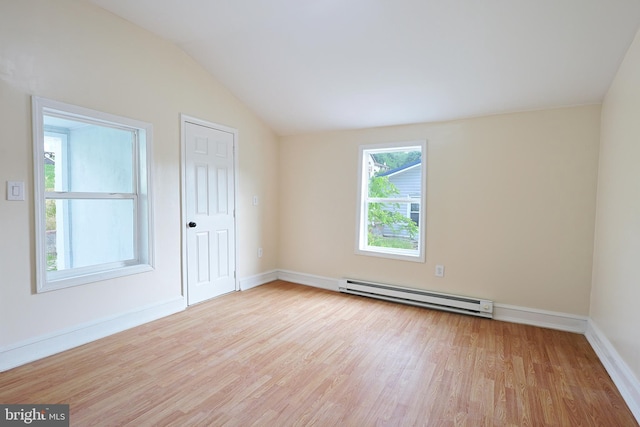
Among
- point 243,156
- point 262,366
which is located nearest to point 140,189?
point 243,156

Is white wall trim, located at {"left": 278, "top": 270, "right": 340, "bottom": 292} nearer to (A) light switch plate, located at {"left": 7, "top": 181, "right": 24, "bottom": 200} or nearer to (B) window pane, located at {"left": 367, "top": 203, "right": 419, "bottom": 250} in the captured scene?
(B) window pane, located at {"left": 367, "top": 203, "right": 419, "bottom": 250}

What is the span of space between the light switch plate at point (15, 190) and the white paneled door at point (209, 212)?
1391 mm

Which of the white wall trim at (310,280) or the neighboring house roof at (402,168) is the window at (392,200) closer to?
the neighboring house roof at (402,168)

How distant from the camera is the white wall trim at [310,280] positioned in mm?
4461

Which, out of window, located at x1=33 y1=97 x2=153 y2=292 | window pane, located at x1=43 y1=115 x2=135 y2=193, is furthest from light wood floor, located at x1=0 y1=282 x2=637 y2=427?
window pane, located at x1=43 y1=115 x2=135 y2=193

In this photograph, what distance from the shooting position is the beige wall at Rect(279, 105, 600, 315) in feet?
10.0

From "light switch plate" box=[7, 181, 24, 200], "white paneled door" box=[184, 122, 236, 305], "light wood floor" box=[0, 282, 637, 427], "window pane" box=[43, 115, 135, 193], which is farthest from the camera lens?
"white paneled door" box=[184, 122, 236, 305]

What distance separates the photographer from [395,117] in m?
3.78

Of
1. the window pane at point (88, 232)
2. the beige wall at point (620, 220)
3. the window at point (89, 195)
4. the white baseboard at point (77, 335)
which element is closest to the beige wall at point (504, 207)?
the beige wall at point (620, 220)

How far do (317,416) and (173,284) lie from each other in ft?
7.36

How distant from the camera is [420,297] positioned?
3.72 meters

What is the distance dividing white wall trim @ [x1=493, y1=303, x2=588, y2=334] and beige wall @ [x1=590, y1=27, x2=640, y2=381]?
0.19 m

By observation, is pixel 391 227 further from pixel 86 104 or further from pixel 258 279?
pixel 86 104

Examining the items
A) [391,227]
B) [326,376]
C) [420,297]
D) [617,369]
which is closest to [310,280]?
[391,227]
